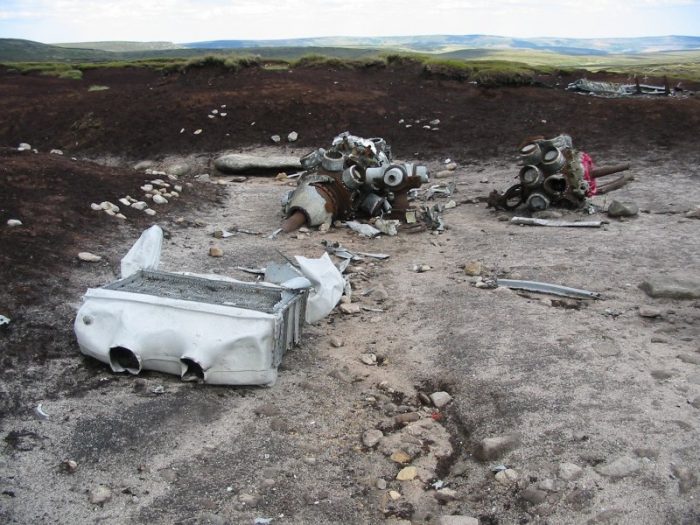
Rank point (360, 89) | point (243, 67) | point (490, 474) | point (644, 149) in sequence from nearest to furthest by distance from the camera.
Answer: point (490, 474)
point (644, 149)
point (360, 89)
point (243, 67)

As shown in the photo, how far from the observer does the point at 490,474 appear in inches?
140

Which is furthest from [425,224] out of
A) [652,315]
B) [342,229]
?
[652,315]

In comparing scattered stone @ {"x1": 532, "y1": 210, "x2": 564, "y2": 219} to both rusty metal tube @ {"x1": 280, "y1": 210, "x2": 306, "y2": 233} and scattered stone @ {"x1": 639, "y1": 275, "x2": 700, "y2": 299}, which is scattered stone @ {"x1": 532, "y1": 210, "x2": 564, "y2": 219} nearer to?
scattered stone @ {"x1": 639, "y1": 275, "x2": 700, "y2": 299}

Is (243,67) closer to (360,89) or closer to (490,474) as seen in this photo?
(360,89)

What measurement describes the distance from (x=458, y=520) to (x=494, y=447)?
61 cm

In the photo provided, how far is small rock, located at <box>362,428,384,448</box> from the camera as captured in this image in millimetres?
3936

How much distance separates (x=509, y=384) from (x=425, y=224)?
4301 mm

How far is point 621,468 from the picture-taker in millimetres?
3398

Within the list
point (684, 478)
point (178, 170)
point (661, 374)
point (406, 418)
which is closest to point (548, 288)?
point (661, 374)

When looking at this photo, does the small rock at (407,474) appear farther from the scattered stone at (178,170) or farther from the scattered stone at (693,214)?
the scattered stone at (178,170)

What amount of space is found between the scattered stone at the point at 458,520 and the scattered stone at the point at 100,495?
A: 1692 millimetres

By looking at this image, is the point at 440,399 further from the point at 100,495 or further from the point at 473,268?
the point at 473,268

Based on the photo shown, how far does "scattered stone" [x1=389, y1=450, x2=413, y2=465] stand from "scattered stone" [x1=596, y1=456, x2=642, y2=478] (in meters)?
1.03

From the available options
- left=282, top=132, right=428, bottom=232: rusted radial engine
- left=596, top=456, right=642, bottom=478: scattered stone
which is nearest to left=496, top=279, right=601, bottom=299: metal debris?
left=596, top=456, right=642, bottom=478: scattered stone
